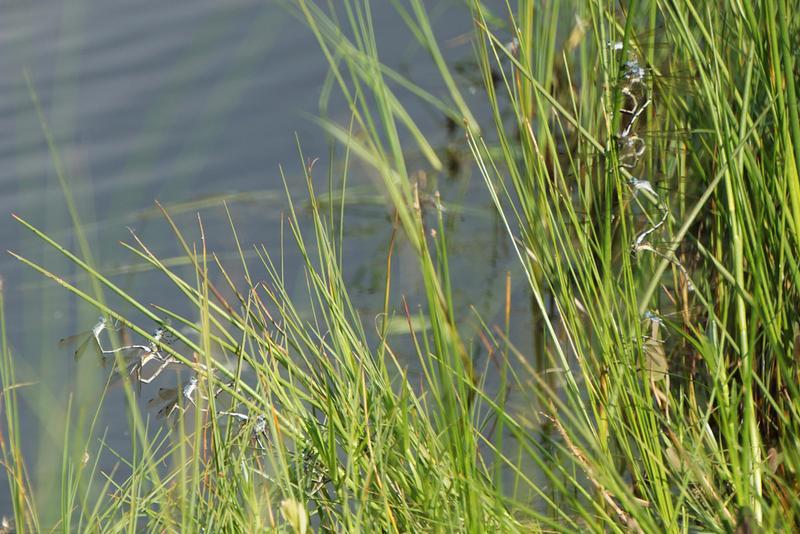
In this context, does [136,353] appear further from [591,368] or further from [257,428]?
[591,368]

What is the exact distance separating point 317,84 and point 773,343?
209 centimetres

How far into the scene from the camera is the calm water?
7.36ft

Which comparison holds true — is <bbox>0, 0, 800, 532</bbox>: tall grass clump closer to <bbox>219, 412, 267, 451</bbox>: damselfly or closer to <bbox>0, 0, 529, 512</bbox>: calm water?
<bbox>219, 412, 267, 451</bbox>: damselfly

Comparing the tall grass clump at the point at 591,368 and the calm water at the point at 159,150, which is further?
the calm water at the point at 159,150

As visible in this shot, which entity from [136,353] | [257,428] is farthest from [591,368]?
[136,353]

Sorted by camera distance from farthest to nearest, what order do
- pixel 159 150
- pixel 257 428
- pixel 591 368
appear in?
pixel 159 150 < pixel 591 368 < pixel 257 428

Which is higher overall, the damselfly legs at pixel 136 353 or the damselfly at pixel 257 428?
the damselfly legs at pixel 136 353

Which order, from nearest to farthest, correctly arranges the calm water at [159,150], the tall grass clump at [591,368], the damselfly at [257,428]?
the tall grass clump at [591,368] → the damselfly at [257,428] → the calm water at [159,150]

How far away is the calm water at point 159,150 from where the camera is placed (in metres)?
2.24

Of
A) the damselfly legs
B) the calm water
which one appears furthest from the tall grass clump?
the calm water

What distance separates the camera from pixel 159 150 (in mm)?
2787

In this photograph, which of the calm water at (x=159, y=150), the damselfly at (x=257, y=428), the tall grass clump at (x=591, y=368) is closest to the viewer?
the tall grass clump at (x=591, y=368)

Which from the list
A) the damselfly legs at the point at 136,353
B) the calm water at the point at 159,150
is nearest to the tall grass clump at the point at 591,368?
the damselfly legs at the point at 136,353

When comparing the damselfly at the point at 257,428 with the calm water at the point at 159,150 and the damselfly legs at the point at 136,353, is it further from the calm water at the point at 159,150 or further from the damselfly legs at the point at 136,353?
the calm water at the point at 159,150
